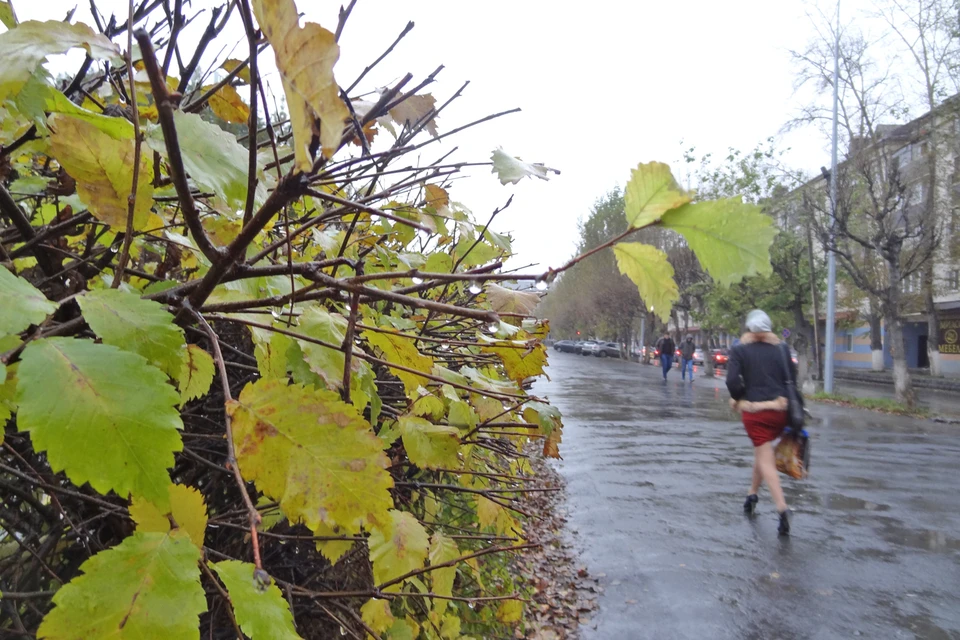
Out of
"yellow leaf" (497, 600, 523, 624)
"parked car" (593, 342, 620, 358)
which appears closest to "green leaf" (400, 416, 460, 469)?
Answer: "yellow leaf" (497, 600, 523, 624)

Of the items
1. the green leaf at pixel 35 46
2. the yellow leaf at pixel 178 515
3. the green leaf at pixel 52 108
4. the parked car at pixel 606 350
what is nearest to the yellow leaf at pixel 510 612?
the yellow leaf at pixel 178 515

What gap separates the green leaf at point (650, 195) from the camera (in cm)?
75

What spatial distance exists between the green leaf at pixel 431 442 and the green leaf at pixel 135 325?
0.76 metres

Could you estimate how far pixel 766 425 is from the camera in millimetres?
5289

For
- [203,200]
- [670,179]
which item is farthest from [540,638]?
[670,179]

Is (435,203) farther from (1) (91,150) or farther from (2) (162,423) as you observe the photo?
(2) (162,423)

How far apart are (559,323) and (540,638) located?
57399 millimetres

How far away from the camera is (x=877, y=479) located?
7191 millimetres

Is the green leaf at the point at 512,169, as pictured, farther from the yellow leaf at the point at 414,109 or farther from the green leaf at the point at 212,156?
the green leaf at the point at 212,156

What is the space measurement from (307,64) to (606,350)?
5080 cm

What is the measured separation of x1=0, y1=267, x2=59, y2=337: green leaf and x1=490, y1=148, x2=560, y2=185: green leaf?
0.81m

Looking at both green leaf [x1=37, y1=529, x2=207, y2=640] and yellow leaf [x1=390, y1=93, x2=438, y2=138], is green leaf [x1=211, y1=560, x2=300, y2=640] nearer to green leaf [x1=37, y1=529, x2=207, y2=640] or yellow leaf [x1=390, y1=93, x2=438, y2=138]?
green leaf [x1=37, y1=529, x2=207, y2=640]

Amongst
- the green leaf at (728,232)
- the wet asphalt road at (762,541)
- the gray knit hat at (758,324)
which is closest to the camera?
the green leaf at (728,232)

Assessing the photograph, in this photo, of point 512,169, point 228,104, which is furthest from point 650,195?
point 228,104
